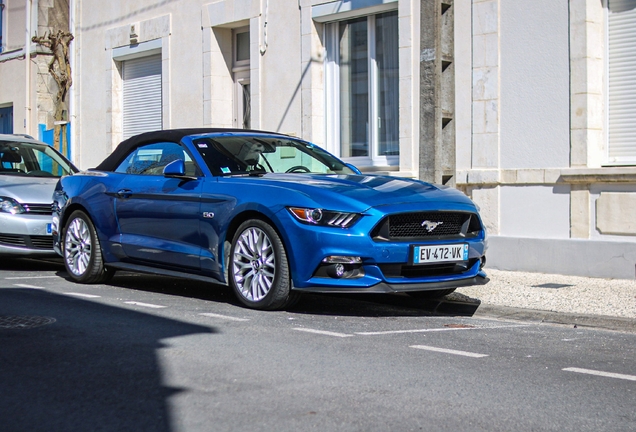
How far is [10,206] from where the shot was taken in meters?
10.9

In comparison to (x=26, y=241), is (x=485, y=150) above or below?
above

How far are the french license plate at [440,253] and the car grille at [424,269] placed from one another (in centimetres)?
6

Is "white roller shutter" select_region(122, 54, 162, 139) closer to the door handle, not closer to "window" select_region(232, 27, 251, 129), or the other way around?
"window" select_region(232, 27, 251, 129)

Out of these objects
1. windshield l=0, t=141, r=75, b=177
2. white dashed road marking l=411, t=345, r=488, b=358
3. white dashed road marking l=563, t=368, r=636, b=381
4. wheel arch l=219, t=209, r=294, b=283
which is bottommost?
white dashed road marking l=563, t=368, r=636, b=381

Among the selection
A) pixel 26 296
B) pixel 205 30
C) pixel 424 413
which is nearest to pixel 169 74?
pixel 205 30

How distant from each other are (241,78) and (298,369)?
1210 cm

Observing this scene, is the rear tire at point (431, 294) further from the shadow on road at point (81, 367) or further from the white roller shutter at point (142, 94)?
the white roller shutter at point (142, 94)

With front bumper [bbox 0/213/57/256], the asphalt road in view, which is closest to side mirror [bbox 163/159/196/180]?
the asphalt road

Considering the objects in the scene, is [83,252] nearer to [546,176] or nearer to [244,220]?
[244,220]

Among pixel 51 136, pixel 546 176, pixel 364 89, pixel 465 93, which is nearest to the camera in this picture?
pixel 546 176

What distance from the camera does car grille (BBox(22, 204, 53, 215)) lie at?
432 inches

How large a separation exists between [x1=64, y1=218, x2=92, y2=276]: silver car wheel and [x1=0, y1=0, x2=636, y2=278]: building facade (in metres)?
3.68

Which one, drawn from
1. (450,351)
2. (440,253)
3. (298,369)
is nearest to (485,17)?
(440,253)

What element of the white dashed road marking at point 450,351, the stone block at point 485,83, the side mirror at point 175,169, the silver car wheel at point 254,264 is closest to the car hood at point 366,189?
the silver car wheel at point 254,264
